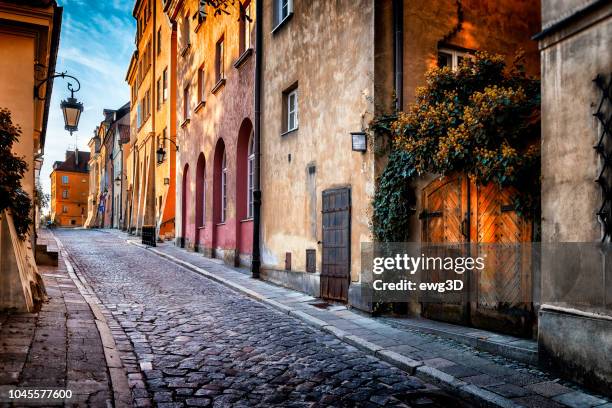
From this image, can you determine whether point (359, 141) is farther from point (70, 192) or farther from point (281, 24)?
point (70, 192)

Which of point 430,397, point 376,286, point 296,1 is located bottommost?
point 430,397

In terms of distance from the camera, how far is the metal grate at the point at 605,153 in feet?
16.5

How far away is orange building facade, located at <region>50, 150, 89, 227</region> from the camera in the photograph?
8138 centimetres

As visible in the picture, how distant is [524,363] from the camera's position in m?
5.88

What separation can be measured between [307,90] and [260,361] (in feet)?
23.3

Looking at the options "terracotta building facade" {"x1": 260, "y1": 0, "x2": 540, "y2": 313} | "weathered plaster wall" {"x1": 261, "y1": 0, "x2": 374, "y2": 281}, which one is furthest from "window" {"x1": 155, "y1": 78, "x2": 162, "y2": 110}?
"terracotta building facade" {"x1": 260, "y1": 0, "x2": 540, "y2": 313}

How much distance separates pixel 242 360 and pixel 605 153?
444 cm

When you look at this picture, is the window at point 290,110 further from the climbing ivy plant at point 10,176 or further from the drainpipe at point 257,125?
the climbing ivy plant at point 10,176

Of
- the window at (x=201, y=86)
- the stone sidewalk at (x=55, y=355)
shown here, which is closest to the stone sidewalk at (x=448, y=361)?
the stone sidewalk at (x=55, y=355)

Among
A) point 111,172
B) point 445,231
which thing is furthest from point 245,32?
point 111,172

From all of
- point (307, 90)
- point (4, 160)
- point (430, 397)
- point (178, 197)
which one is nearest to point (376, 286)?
point (430, 397)

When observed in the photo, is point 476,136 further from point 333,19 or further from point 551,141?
point 333,19

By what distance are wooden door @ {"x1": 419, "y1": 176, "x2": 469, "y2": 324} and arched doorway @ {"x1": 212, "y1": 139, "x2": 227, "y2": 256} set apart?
35.5ft

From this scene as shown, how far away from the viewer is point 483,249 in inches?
290
